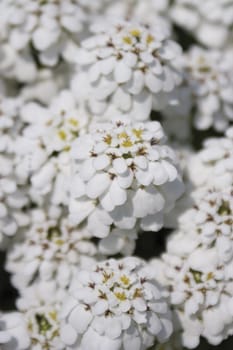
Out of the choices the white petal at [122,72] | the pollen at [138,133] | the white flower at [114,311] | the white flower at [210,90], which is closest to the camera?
the white flower at [114,311]

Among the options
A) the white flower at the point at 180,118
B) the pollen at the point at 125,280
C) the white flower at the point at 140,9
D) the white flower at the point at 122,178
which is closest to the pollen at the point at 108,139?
the white flower at the point at 122,178

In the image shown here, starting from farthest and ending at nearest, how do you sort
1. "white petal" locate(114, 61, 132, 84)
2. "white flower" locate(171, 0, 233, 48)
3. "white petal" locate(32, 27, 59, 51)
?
"white flower" locate(171, 0, 233, 48)
"white petal" locate(32, 27, 59, 51)
"white petal" locate(114, 61, 132, 84)

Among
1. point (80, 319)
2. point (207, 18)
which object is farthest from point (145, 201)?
point (207, 18)

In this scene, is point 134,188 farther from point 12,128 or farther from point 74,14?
point 74,14

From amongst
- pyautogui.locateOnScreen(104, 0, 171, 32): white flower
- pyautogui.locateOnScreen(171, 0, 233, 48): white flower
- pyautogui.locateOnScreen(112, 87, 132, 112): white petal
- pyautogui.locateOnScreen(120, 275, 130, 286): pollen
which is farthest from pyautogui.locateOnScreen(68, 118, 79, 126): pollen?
pyautogui.locateOnScreen(171, 0, 233, 48): white flower

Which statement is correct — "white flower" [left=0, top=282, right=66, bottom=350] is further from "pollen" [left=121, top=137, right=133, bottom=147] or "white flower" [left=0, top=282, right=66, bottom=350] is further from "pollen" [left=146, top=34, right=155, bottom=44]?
"pollen" [left=146, top=34, right=155, bottom=44]

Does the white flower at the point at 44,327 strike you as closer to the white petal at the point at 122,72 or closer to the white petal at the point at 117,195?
the white petal at the point at 117,195

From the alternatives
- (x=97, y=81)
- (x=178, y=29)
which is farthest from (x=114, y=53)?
(x=178, y=29)
